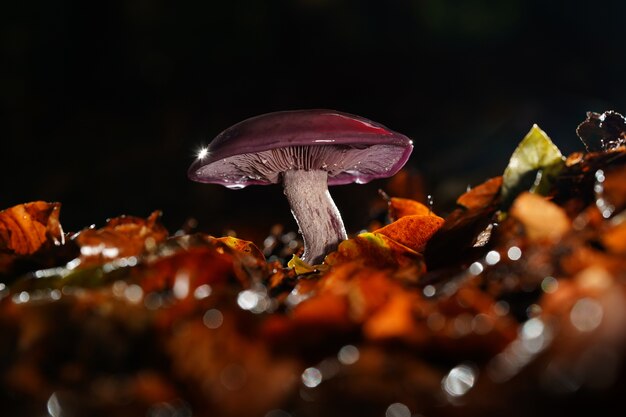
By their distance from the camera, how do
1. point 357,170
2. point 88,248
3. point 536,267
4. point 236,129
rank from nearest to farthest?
point 536,267
point 88,248
point 236,129
point 357,170

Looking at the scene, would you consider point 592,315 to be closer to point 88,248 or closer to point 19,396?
point 19,396

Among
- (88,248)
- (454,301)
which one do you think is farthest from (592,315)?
(88,248)

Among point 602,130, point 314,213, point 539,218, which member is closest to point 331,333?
point 539,218

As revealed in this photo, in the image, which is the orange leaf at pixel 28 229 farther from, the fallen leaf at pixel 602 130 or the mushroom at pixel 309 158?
the fallen leaf at pixel 602 130

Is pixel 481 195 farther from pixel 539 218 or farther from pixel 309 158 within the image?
pixel 309 158

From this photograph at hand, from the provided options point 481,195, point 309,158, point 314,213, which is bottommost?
point 314,213
